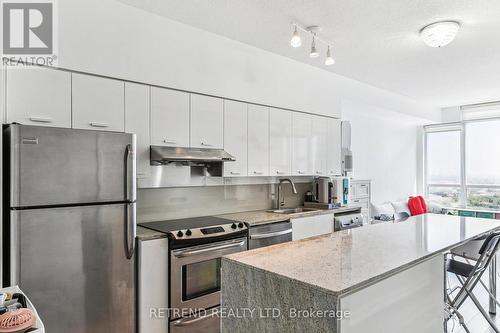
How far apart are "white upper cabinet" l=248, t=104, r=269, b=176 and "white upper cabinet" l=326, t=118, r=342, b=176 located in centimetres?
124

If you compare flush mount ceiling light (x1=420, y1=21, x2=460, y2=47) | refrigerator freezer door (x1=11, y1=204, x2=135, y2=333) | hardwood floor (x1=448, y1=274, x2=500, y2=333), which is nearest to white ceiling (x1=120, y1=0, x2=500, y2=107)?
flush mount ceiling light (x1=420, y1=21, x2=460, y2=47)

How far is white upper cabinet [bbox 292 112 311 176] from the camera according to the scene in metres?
4.16

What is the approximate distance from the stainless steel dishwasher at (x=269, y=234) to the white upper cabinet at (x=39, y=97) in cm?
188

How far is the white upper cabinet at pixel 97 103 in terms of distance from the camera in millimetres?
2480

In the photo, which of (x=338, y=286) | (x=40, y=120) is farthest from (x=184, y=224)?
(x=338, y=286)

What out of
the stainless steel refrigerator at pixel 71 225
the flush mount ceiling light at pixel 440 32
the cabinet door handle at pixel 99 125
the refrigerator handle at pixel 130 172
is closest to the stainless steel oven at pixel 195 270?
the stainless steel refrigerator at pixel 71 225

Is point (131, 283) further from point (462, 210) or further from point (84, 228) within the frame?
point (462, 210)

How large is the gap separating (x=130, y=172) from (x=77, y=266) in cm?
71

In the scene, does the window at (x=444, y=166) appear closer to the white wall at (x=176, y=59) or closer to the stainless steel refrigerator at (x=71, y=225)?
the white wall at (x=176, y=59)

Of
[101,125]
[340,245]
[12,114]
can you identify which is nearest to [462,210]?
[340,245]

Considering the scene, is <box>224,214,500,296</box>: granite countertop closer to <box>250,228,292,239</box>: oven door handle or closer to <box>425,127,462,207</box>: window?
<box>250,228,292,239</box>: oven door handle

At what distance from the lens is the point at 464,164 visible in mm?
7117

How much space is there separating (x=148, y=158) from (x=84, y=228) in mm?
873

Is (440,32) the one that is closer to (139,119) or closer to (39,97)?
(139,119)
